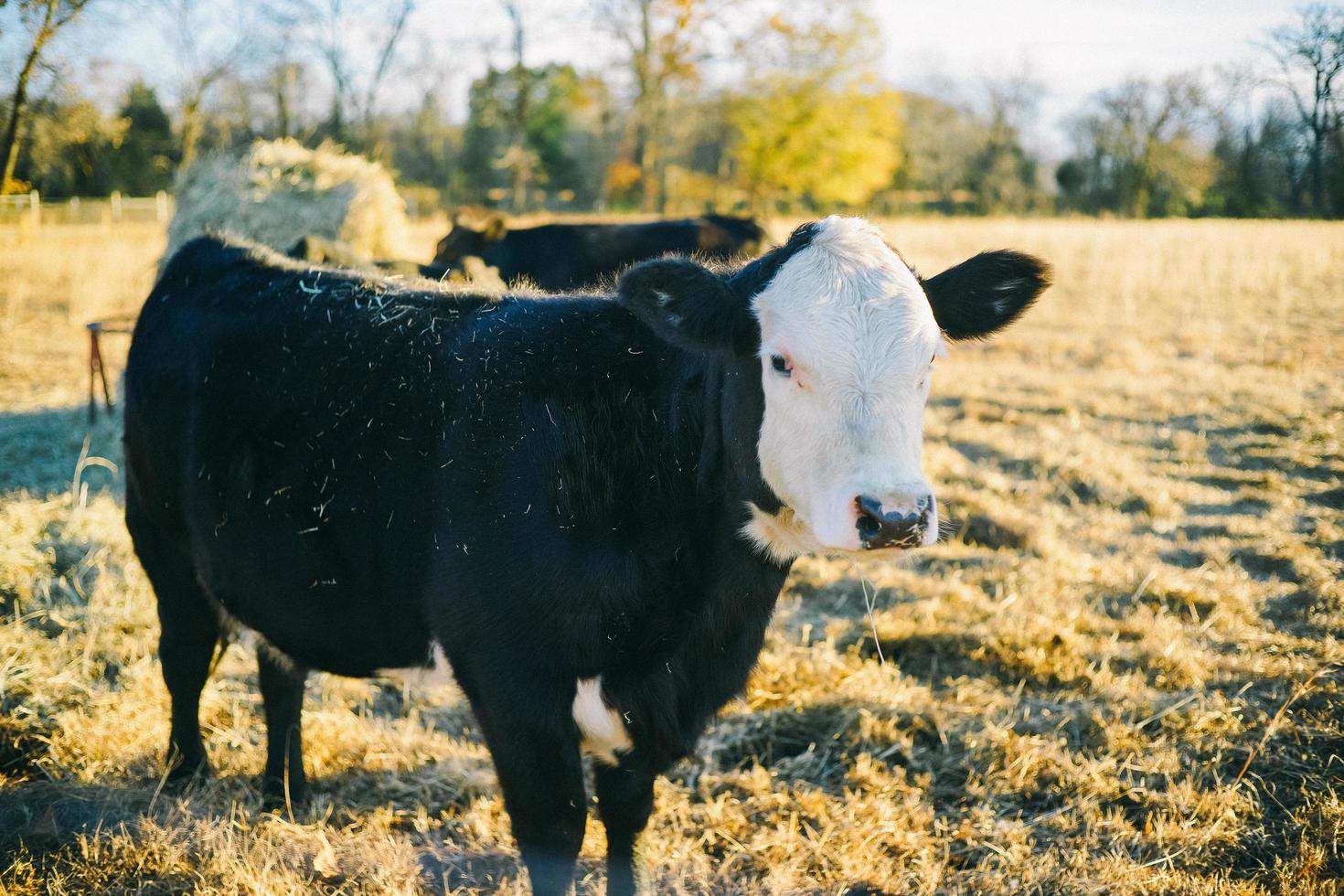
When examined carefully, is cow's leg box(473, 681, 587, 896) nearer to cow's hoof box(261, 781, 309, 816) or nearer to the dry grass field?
the dry grass field

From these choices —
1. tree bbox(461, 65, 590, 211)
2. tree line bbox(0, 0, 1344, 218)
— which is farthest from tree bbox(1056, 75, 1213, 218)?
tree bbox(461, 65, 590, 211)

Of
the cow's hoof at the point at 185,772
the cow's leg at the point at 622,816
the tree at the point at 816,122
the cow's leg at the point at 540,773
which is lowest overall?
the cow's hoof at the point at 185,772

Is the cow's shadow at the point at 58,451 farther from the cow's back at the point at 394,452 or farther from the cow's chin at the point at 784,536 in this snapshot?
the cow's chin at the point at 784,536

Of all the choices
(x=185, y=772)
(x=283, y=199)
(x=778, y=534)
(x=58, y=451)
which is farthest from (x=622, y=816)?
(x=283, y=199)

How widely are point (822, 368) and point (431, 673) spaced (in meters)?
1.56

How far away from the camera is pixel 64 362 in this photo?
33.3 ft

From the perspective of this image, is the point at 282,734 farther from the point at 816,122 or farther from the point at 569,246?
the point at 816,122

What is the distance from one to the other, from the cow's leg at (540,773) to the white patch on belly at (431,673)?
183mm

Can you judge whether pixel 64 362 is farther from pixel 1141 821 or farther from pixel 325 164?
pixel 1141 821

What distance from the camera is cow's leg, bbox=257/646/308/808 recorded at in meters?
3.47

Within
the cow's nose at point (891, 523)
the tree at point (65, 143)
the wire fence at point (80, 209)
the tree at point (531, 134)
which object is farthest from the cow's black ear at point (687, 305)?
the tree at point (531, 134)

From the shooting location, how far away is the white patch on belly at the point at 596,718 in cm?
245

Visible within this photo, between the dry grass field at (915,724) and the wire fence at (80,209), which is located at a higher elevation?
the wire fence at (80,209)

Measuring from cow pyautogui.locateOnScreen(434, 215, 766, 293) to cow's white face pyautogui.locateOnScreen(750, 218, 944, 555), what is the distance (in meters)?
8.53
